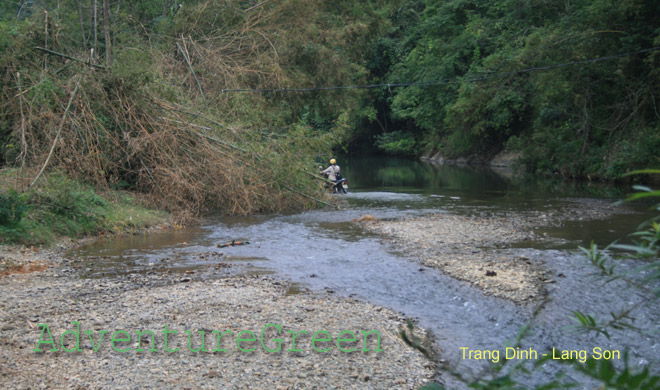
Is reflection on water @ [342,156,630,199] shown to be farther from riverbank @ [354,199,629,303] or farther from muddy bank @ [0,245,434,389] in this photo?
muddy bank @ [0,245,434,389]

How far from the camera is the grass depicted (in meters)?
11.7

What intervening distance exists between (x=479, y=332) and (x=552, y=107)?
24124 mm

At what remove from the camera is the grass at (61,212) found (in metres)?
11.7

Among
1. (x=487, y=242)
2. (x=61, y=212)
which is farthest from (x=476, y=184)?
(x=61, y=212)

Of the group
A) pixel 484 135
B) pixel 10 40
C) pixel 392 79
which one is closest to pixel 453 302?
pixel 10 40

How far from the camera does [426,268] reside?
10492 millimetres

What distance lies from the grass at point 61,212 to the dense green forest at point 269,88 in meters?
0.67

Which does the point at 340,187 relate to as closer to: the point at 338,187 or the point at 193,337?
the point at 338,187

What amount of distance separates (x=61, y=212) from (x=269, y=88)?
494 inches

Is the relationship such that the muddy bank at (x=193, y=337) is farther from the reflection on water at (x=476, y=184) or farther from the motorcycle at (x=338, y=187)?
the reflection on water at (x=476, y=184)

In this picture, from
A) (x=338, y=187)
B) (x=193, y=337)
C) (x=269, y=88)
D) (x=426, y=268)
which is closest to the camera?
(x=193, y=337)

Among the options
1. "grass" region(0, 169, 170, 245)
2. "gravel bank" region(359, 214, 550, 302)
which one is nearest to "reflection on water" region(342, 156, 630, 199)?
"gravel bank" region(359, 214, 550, 302)

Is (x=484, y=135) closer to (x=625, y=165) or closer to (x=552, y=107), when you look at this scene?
(x=552, y=107)

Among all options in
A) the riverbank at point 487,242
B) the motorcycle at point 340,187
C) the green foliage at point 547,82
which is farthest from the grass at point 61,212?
the green foliage at point 547,82
